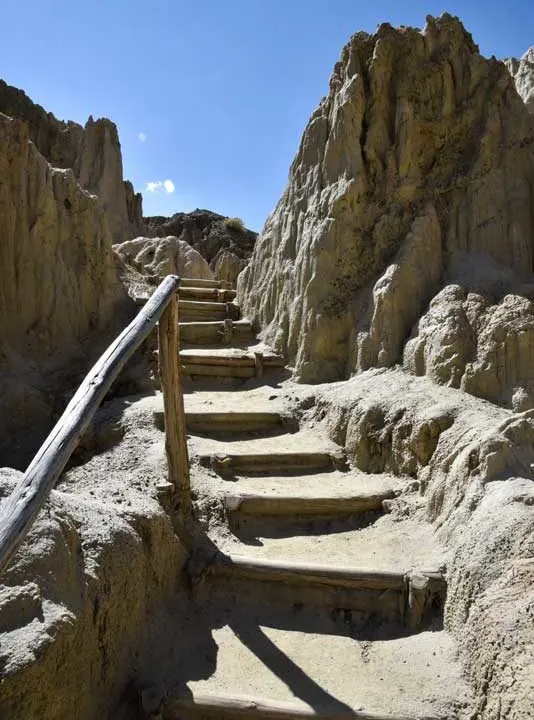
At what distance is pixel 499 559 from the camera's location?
3705 millimetres

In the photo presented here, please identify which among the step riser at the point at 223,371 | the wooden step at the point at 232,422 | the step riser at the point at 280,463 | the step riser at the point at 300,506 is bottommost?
the step riser at the point at 300,506

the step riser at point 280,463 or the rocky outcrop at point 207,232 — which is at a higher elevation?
the rocky outcrop at point 207,232

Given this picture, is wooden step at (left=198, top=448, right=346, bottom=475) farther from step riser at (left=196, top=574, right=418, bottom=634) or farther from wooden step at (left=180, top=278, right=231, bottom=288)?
wooden step at (left=180, top=278, right=231, bottom=288)

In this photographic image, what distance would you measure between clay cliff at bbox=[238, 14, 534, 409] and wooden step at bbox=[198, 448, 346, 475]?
4.64ft

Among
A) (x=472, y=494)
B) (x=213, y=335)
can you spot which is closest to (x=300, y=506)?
(x=472, y=494)

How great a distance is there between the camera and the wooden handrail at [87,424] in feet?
8.72

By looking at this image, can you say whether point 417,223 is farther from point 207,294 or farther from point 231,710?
point 231,710

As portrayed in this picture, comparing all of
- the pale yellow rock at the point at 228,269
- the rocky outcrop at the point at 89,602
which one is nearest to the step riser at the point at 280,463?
the rocky outcrop at the point at 89,602

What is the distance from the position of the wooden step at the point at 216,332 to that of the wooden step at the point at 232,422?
3.07 meters

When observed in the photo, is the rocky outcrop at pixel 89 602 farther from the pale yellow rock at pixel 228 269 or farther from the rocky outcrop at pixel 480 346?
the pale yellow rock at pixel 228 269

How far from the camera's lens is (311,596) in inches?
181

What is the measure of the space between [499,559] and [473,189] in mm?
4844

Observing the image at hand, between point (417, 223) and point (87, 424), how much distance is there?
5.37 meters

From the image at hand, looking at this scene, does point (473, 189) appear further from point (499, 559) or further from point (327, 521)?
point (499, 559)
